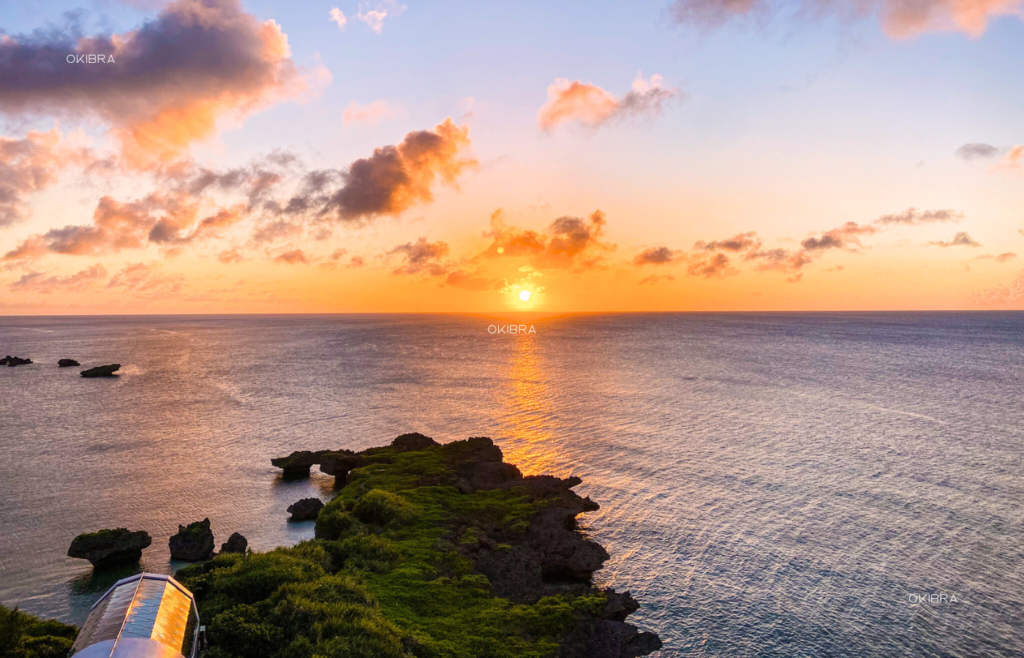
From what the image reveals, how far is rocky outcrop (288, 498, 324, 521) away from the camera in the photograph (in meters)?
50.2

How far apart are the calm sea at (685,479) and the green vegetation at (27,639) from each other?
12358mm

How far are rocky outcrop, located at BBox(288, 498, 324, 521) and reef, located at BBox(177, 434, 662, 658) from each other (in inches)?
156

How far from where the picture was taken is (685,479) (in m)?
59.9

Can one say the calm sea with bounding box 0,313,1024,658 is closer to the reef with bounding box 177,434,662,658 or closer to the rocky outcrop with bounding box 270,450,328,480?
the rocky outcrop with bounding box 270,450,328,480

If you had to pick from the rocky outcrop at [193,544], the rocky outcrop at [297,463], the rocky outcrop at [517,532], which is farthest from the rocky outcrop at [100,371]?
the rocky outcrop at [193,544]

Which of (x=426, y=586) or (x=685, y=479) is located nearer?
(x=426, y=586)

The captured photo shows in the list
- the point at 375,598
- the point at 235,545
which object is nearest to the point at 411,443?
the point at 235,545

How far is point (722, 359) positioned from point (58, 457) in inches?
6329

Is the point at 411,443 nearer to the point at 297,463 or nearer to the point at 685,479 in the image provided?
the point at 297,463

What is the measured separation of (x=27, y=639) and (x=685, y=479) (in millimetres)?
52840

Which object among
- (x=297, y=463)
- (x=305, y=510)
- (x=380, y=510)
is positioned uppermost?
(x=380, y=510)

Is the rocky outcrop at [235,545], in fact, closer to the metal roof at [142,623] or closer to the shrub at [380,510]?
the shrub at [380,510]

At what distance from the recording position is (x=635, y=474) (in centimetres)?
6159

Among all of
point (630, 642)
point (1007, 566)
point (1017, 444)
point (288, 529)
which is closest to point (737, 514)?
point (1007, 566)
